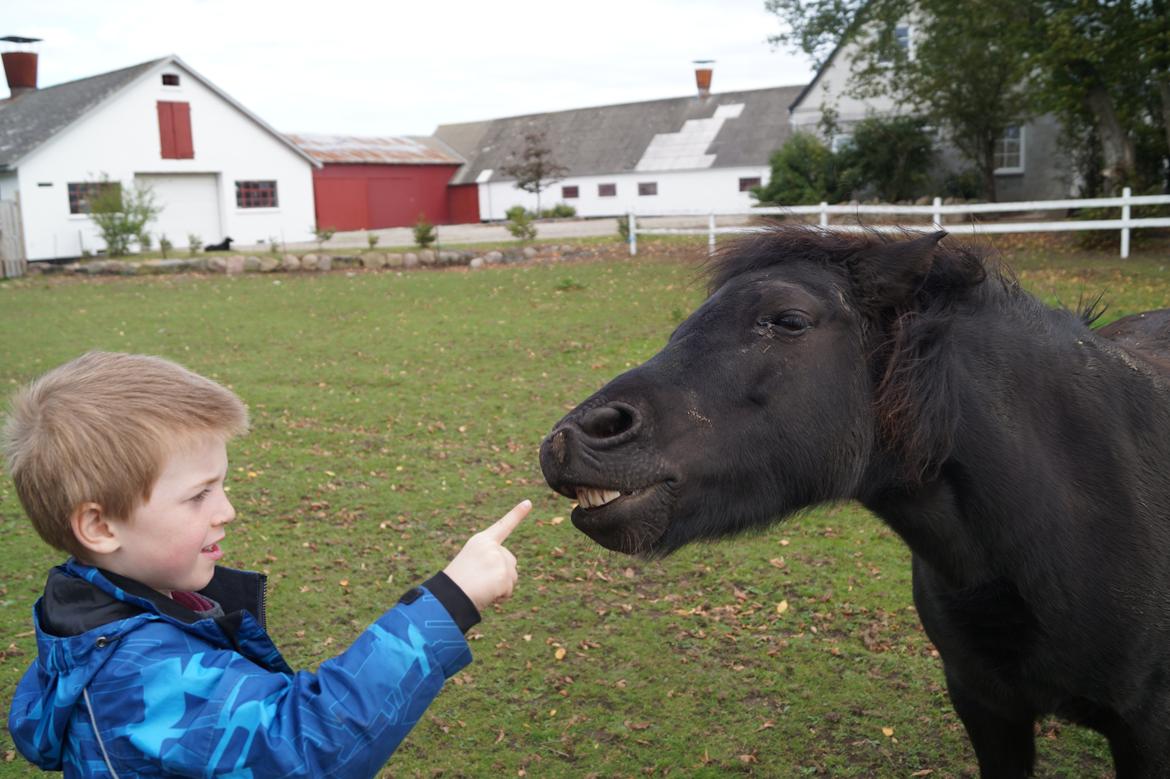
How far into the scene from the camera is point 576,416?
7.73ft

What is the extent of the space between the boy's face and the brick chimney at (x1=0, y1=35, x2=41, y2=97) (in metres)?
46.4

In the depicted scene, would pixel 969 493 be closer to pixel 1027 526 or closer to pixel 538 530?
pixel 1027 526

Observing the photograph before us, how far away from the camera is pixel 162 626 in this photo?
6.07 ft

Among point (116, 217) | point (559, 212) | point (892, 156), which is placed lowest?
point (116, 217)

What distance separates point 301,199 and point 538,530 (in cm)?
3781

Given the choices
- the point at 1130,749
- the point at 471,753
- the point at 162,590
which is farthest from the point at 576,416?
the point at 471,753

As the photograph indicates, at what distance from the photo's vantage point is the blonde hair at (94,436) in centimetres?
185

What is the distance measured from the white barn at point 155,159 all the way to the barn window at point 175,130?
39 millimetres

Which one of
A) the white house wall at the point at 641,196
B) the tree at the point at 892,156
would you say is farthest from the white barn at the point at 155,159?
the tree at the point at 892,156

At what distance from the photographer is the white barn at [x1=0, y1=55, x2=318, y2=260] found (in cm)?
3262

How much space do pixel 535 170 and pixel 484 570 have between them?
50206mm

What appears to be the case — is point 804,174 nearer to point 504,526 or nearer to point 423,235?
point 423,235

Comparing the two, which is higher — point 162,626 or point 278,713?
point 162,626

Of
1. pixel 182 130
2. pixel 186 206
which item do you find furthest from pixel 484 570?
pixel 186 206
